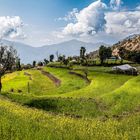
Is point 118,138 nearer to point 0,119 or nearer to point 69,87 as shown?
point 0,119

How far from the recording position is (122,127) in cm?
1916

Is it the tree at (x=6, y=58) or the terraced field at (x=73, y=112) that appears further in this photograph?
the tree at (x=6, y=58)

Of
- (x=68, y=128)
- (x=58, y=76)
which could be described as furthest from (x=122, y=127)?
(x=58, y=76)

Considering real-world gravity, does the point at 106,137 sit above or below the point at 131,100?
above

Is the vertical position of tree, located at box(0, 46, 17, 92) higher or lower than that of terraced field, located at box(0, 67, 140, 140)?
higher

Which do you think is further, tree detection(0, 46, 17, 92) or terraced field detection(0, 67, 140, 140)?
tree detection(0, 46, 17, 92)

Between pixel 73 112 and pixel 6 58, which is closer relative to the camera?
pixel 73 112

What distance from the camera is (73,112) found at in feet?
174

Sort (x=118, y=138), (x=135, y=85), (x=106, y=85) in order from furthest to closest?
(x=106, y=85)
(x=135, y=85)
(x=118, y=138)

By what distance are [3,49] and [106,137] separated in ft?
270

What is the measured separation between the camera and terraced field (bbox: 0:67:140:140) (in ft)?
50.2

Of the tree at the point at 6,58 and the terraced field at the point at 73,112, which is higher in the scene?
the tree at the point at 6,58

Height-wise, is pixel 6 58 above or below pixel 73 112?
above

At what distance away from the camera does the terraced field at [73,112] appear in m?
15.3
